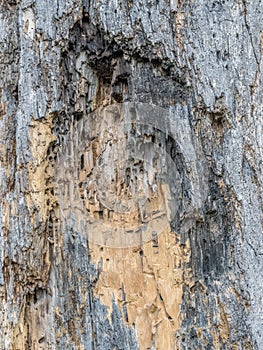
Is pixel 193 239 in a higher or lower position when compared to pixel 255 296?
higher

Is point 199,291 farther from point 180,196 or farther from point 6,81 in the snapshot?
point 6,81

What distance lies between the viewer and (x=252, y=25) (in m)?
2.14

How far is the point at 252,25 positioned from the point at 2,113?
3.13ft

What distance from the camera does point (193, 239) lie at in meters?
2.06

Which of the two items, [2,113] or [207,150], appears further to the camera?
[2,113]

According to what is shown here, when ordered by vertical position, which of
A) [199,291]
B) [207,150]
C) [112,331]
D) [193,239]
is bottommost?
[112,331]

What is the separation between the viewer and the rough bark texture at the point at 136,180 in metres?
2.04

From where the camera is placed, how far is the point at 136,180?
2.10 meters

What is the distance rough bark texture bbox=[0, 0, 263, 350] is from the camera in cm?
204

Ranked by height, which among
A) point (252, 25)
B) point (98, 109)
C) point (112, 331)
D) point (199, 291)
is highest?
point (252, 25)

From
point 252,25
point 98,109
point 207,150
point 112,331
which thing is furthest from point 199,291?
point 252,25

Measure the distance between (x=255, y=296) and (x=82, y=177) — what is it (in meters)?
0.71

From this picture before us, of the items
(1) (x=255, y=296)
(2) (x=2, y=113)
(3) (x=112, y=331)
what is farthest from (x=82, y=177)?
(1) (x=255, y=296)

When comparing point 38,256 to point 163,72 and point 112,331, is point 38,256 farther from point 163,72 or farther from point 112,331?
point 163,72
